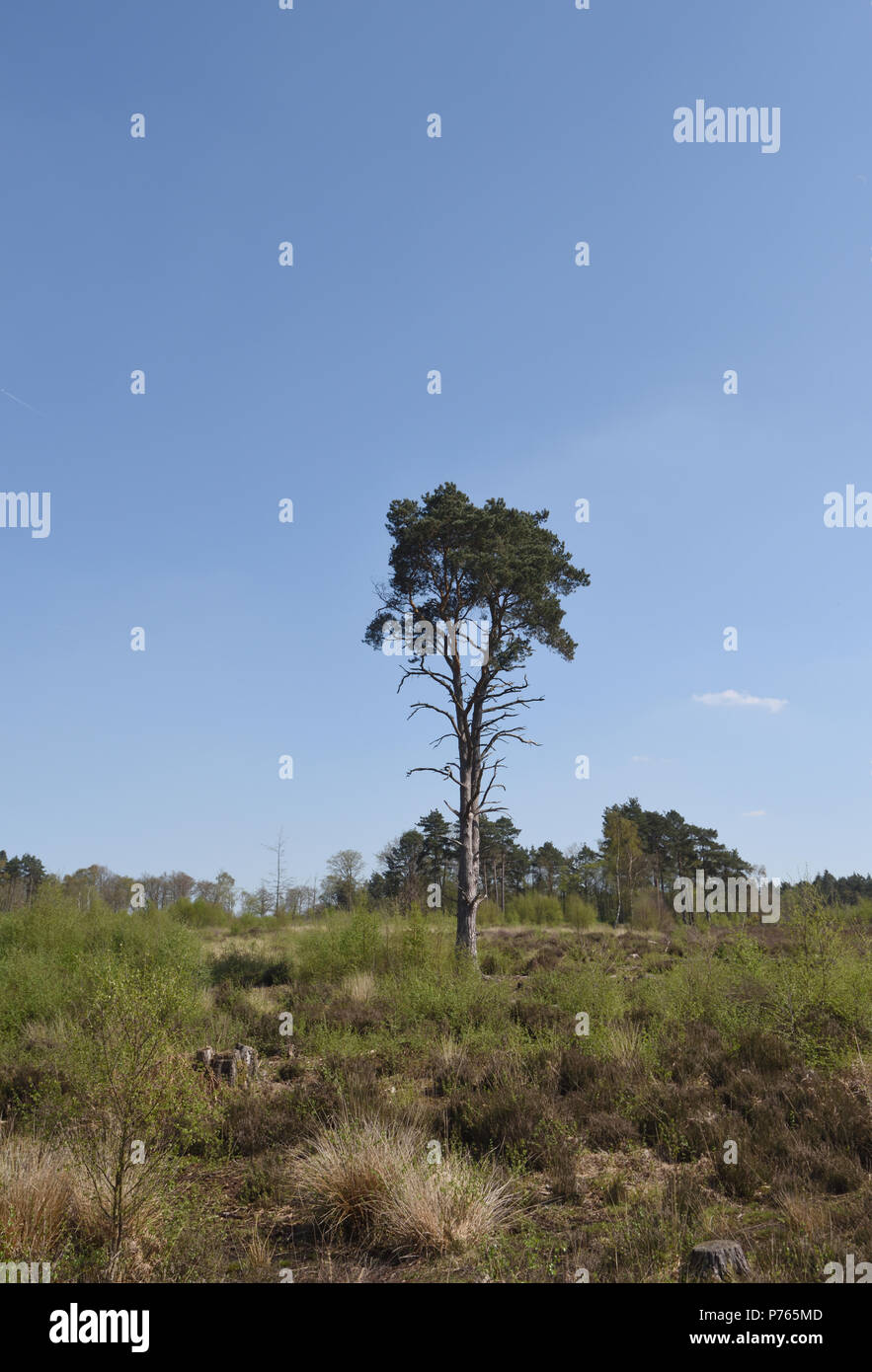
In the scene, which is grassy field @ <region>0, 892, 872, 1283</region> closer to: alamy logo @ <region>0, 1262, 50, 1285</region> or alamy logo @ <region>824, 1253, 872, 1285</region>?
alamy logo @ <region>824, 1253, 872, 1285</region>

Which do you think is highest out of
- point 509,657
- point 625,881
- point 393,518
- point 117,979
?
point 393,518

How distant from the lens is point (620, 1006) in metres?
13.4

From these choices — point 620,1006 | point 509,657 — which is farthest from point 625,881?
point 620,1006

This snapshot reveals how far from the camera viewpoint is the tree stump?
206 inches

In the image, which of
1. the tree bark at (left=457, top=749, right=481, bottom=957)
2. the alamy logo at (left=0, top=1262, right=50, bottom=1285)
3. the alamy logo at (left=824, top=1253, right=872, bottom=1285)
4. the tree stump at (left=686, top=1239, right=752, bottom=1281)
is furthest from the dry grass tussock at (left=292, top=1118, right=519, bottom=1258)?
the tree bark at (left=457, top=749, right=481, bottom=957)
